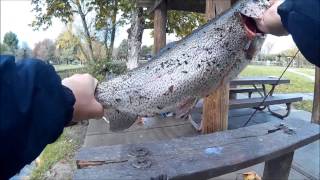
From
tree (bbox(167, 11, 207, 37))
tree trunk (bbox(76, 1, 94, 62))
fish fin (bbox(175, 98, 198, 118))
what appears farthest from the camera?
tree trunk (bbox(76, 1, 94, 62))

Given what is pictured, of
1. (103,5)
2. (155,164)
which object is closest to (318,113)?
(155,164)

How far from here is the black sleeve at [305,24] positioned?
951 mm

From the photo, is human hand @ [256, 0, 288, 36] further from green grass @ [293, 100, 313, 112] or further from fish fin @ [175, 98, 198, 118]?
green grass @ [293, 100, 313, 112]

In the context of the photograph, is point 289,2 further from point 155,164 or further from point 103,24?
point 103,24

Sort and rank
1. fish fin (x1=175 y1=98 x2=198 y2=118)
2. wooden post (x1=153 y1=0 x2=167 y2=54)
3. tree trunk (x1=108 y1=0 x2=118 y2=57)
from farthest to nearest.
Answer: tree trunk (x1=108 y1=0 x2=118 y2=57) < wooden post (x1=153 y1=0 x2=167 y2=54) < fish fin (x1=175 y1=98 x2=198 y2=118)

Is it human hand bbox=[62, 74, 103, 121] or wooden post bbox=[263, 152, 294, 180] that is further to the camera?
wooden post bbox=[263, 152, 294, 180]

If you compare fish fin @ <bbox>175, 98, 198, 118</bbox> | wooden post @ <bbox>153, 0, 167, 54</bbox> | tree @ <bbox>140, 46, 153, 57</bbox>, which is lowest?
fish fin @ <bbox>175, 98, 198, 118</bbox>

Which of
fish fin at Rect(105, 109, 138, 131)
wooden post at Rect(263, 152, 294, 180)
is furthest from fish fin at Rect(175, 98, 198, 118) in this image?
wooden post at Rect(263, 152, 294, 180)

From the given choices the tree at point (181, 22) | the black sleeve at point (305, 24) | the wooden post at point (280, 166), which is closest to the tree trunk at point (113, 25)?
the tree at point (181, 22)

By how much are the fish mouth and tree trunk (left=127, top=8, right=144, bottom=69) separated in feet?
27.9

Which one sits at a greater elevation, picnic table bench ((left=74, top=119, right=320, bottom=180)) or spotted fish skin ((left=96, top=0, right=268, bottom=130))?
spotted fish skin ((left=96, top=0, right=268, bottom=130))

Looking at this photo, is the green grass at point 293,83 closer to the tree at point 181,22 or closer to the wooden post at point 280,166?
the tree at point 181,22

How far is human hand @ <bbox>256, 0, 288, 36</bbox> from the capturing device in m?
1.22

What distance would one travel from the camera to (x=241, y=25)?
1.43 m
